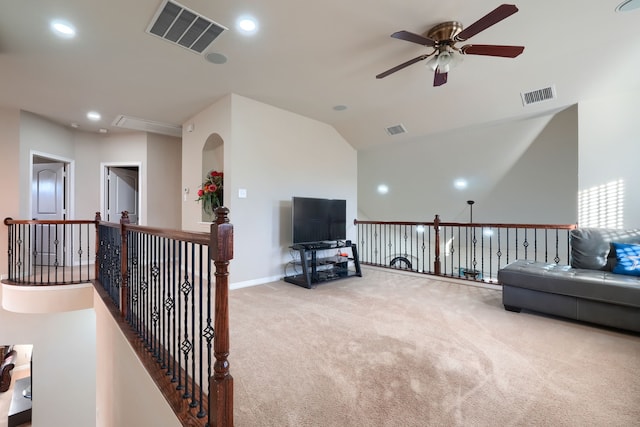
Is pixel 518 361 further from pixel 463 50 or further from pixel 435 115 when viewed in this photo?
pixel 435 115

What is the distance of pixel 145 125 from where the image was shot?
210 inches

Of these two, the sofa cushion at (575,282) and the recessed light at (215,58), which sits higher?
the recessed light at (215,58)

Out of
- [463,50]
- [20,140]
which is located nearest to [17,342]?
[20,140]

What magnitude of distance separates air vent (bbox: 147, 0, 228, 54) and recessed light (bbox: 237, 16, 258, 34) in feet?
0.53

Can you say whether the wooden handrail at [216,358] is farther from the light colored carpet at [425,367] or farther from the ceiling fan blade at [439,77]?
the ceiling fan blade at [439,77]

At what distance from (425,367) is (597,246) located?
2708 millimetres

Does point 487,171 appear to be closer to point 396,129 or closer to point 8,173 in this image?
point 396,129

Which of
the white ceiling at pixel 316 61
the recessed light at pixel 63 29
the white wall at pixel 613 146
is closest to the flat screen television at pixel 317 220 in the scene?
the white ceiling at pixel 316 61

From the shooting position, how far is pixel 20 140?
450 cm

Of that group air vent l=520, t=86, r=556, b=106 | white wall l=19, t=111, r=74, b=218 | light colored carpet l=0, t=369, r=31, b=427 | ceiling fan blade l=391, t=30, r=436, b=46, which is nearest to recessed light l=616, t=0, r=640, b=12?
air vent l=520, t=86, r=556, b=106

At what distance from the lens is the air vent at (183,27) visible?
239 cm

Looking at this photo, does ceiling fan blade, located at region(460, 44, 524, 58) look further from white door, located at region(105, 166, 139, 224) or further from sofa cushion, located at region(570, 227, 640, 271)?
white door, located at region(105, 166, 139, 224)

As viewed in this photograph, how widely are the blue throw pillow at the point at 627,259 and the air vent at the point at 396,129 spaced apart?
329 centimetres

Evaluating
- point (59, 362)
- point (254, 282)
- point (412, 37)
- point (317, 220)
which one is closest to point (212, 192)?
point (254, 282)
